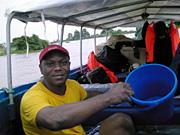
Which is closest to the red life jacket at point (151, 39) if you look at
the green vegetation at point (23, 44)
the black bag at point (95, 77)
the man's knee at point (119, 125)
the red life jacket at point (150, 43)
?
the red life jacket at point (150, 43)

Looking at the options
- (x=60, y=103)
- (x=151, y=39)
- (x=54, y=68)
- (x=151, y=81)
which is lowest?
(x=60, y=103)

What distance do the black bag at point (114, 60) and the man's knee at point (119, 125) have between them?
8.38 feet

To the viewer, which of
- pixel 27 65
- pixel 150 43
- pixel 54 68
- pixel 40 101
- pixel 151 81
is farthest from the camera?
pixel 27 65

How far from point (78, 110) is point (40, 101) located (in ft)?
1.28

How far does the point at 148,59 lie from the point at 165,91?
2.81 metres

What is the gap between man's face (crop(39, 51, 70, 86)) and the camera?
7.98 ft

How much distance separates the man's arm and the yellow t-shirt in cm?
17

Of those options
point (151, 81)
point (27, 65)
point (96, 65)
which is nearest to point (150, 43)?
point (96, 65)

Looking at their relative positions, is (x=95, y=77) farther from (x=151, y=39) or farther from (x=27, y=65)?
(x=27, y=65)

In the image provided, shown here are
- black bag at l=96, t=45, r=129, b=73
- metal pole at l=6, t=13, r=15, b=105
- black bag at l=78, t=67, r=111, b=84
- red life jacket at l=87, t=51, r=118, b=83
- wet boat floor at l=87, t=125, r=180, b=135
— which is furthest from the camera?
black bag at l=96, t=45, r=129, b=73

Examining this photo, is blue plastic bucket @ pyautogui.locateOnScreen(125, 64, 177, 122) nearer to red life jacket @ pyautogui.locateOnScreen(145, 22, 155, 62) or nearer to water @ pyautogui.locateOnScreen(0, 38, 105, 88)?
water @ pyautogui.locateOnScreen(0, 38, 105, 88)

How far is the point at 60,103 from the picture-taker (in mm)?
2471

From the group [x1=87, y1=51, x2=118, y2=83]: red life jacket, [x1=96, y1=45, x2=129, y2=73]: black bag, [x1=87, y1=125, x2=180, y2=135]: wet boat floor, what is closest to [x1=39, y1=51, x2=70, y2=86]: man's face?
[x1=87, y1=125, x2=180, y2=135]: wet boat floor

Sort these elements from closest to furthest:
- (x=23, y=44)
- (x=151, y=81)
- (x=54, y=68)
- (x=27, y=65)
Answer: (x=54, y=68)
(x=151, y=81)
(x=23, y=44)
(x=27, y=65)
